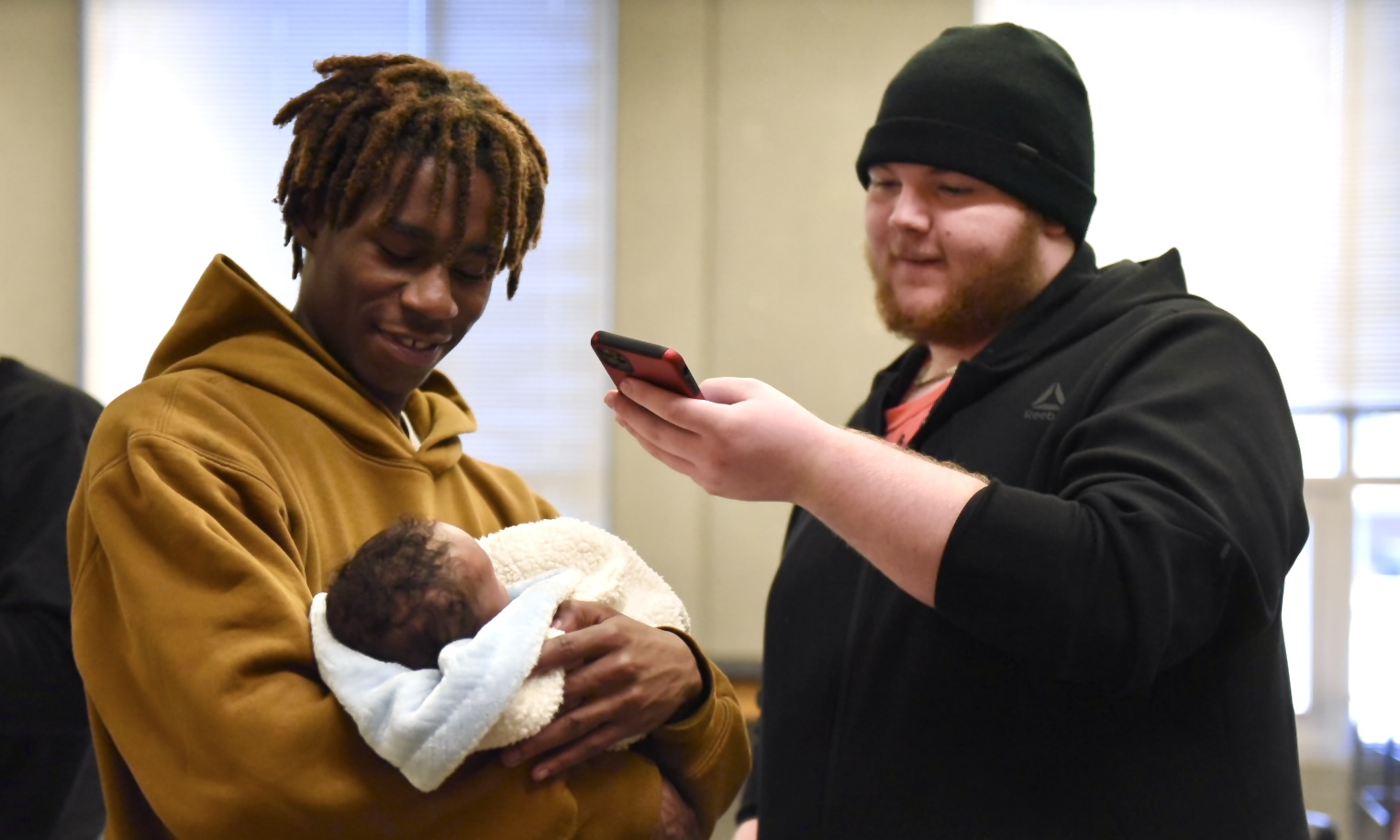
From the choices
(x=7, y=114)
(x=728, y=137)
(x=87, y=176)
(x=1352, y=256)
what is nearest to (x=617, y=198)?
(x=728, y=137)

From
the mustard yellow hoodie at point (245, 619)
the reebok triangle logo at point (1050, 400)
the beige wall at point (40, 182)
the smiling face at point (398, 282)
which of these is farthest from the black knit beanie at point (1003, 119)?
the beige wall at point (40, 182)

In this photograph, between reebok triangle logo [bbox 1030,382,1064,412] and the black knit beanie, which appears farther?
the black knit beanie

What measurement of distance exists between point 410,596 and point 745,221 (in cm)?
308

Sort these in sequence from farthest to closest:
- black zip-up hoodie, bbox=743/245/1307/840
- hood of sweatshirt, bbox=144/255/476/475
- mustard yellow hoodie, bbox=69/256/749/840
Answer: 1. hood of sweatshirt, bbox=144/255/476/475
2. black zip-up hoodie, bbox=743/245/1307/840
3. mustard yellow hoodie, bbox=69/256/749/840

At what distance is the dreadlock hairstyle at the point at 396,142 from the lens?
1.35m

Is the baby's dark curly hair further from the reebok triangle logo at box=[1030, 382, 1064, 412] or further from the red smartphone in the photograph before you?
the reebok triangle logo at box=[1030, 382, 1064, 412]

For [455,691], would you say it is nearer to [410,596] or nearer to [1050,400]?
[410,596]

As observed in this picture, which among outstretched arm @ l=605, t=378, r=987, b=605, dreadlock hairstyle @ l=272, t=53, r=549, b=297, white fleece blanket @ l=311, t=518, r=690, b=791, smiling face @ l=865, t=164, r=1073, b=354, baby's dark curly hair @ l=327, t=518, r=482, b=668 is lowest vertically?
white fleece blanket @ l=311, t=518, r=690, b=791

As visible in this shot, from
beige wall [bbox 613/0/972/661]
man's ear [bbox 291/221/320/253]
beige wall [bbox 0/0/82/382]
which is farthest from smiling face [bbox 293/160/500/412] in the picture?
beige wall [bbox 0/0/82/382]

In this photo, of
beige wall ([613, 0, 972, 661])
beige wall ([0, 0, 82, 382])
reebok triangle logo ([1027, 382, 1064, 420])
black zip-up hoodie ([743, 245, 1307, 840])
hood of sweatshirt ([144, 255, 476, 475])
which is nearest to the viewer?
black zip-up hoodie ([743, 245, 1307, 840])

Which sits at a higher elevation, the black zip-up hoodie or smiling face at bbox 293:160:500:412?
smiling face at bbox 293:160:500:412

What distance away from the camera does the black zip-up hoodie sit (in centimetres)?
120

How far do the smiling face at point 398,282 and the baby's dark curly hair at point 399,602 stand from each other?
0.94 feet

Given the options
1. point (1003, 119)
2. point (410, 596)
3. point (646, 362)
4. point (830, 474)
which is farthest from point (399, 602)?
point (1003, 119)
